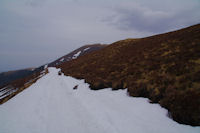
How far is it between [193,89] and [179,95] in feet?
2.26

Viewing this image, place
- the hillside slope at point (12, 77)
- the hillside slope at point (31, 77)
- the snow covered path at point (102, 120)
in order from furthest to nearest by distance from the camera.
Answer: the hillside slope at point (12, 77) → the hillside slope at point (31, 77) → the snow covered path at point (102, 120)

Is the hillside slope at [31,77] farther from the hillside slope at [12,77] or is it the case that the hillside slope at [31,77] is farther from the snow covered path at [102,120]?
the hillside slope at [12,77]

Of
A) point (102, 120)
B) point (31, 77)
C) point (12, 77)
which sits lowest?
point (12, 77)

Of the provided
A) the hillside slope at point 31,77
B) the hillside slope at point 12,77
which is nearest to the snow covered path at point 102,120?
the hillside slope at point 31,77

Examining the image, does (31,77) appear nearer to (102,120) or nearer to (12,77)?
(102,120)

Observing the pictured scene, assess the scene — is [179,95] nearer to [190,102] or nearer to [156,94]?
[190,102]

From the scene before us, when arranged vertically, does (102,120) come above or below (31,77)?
below

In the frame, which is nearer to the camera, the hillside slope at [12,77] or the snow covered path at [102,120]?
the snow covered path at [102,120]

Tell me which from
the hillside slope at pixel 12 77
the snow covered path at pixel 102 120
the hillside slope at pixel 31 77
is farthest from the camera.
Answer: the hillside slope at pixel 12 77

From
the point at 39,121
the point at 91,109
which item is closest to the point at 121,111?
the point at 91,109

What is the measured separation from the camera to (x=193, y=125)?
3809 millimetres

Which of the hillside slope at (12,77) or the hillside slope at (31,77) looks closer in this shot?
the hillside slope at (31,77)

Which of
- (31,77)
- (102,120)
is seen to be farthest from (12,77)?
(102,120)

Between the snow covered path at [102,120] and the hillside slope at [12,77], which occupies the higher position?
the snow covered path at [102,120]
